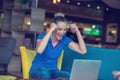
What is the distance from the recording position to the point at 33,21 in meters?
6.57

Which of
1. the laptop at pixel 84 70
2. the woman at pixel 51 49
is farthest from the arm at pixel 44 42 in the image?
the laptop at pixel 84 70

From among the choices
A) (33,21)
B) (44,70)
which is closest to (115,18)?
(33,21)

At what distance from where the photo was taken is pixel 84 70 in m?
2.51

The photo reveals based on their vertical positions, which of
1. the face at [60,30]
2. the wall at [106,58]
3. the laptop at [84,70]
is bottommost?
the wall at [106,58]

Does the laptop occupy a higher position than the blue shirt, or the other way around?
the laptop

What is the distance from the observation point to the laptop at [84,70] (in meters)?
2.48

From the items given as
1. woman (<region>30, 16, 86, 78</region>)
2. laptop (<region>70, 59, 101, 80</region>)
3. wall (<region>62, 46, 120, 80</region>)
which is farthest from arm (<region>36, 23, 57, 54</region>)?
laptop (<region>70, 59, 101, 80</region>)

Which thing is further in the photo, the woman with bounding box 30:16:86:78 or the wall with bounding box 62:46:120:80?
the wall with bounding box 62:46:120:80

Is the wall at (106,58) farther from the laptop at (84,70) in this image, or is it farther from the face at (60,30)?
the laptop at (84,70)

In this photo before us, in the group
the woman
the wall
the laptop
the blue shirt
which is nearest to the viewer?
the laptop

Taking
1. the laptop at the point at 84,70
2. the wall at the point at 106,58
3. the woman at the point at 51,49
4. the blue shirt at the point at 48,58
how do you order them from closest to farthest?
the laptop at the point at 84,70 → the woman at the point at 51,49 → the blue shirt at the point at 48,58 → the wall at the point at 106,58

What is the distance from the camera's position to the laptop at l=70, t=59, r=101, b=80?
248cm

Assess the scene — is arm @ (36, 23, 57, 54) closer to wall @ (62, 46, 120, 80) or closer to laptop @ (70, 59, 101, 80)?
wall @ (62, 46, 120, 80)

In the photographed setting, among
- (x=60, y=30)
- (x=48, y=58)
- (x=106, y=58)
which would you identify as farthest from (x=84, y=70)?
(x=106, y=58)
